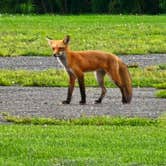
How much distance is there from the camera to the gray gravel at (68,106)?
1375 centimetres

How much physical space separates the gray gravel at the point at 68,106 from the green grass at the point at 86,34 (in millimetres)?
7226

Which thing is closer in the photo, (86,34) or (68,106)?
(68,106)

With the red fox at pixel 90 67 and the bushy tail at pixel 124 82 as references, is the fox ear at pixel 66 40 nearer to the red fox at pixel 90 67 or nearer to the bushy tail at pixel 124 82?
the red fox at pixel 90 67

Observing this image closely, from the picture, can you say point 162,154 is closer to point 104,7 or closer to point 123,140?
point 123,140

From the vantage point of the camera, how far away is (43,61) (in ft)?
73.5

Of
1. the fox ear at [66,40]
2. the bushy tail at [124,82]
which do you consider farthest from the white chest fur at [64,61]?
the bushy tail at [124,82]

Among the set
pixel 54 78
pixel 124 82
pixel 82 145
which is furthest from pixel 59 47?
pixel 82 145

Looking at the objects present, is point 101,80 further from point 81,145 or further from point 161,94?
point 81,145

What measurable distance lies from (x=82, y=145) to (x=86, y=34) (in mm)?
19254

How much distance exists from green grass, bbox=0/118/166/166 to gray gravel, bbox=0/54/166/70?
9382 millimetres

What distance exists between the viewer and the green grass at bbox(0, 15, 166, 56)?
25.1 metres

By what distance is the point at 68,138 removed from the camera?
1066cm

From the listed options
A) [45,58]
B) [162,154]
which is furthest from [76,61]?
[45,58]

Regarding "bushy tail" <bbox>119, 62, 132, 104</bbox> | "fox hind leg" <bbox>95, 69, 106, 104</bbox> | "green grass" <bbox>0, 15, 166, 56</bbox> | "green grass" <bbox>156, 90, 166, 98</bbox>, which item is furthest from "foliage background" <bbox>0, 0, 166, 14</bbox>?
"bushy tail" <bbox>119, 62, 132, 104</bbox>
